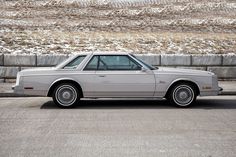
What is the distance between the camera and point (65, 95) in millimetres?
11695

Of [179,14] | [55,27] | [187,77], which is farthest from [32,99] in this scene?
[179,14]

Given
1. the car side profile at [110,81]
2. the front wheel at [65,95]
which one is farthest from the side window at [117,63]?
the front wheel at [65,95]

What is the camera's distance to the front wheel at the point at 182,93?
38.9 feet

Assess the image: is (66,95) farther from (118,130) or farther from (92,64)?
(118,130)

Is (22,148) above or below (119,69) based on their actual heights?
below

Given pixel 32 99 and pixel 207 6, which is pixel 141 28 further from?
pixel 32 99

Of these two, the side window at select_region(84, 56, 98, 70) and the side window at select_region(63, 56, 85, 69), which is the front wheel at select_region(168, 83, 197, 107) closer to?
the side window at select_region(84, 56, 98, 70)

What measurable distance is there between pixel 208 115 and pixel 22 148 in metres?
4.67

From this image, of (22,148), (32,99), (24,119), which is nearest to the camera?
(22,148)

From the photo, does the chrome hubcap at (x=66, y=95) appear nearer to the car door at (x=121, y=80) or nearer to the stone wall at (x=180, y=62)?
the car door at (x=121, y=80)

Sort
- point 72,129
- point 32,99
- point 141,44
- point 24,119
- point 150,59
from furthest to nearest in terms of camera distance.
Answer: point 141,44, point 150,59, point 32,99, point 24,119, point 72,129

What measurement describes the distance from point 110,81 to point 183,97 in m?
1.77

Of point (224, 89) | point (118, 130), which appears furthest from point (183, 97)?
point (224, 89)

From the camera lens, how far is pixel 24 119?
1006 centimetres
